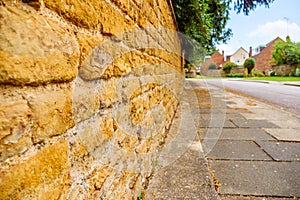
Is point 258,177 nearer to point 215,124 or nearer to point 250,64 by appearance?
point 215,124

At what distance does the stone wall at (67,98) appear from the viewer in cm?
41

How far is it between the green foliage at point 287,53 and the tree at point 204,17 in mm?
22160

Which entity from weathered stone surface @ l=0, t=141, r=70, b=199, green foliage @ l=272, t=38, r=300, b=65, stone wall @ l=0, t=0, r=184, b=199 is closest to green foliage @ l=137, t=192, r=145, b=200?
stone wall @ l=0, t=0, r=184, b=199

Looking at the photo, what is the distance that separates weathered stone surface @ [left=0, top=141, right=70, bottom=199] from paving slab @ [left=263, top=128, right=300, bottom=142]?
287 cm

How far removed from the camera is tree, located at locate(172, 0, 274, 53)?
522 centimetres

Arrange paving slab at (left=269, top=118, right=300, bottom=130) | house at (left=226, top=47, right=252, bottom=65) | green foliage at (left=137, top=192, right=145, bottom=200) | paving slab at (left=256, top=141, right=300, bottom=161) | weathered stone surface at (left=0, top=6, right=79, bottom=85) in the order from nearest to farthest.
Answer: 1. weathered stone surface at (left=0, top=6, right=79, bottom=85)
2. green foliage at (left=137, top=192, right=145, bottom=200)
3. paving slab at (left=256, top=141, right=300, bottom=161)
4. paving slab at (left=269, top=118, right=300, bottom=130)
5. house at (left=226, top=47, right=252, bottom=65)

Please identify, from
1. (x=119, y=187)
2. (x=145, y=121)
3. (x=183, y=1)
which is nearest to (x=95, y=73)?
(x=119, y=187)

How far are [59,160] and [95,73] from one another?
343 mm

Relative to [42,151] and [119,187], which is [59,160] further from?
[119,187]

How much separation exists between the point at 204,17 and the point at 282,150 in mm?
4622

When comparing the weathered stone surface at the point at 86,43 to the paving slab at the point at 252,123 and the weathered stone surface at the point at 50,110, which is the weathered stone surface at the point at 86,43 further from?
the paving slab at the point at 252,123

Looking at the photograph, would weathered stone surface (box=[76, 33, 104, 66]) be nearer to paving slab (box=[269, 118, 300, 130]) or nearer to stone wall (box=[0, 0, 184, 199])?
stone wall (box=[0, 0, 184, 199])

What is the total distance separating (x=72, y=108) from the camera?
61cm

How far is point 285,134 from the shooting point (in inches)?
111
